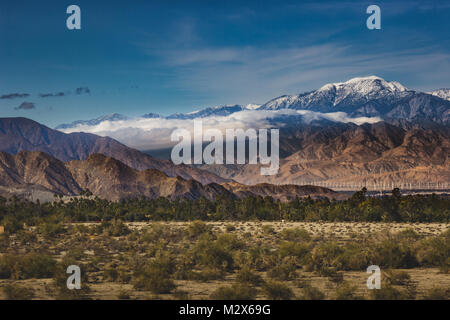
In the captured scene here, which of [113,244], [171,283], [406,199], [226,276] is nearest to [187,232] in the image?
A: [113,244]

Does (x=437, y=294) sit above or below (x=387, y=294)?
below

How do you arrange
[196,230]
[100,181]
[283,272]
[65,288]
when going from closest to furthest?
[65,288] < [283,272] < [196,230] < [100,181]

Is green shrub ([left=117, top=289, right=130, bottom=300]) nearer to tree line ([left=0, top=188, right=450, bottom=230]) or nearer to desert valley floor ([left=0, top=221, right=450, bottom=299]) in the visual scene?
desert valley floor ([left=0, top=221, right=450, bottom=299])

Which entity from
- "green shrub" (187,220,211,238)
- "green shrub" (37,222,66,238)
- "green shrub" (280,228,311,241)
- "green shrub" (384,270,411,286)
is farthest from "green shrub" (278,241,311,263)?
"green shrub" (37,222,66,238)

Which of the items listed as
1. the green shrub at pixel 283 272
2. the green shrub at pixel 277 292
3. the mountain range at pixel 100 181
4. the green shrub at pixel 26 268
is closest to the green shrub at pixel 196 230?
the green shrub at pixel 283 272

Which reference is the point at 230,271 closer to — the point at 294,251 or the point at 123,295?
the point at 294,251

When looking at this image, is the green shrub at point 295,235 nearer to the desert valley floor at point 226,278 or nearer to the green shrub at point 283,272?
the desert valley floor at point 226,278

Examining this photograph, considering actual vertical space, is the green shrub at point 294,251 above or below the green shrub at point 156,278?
above

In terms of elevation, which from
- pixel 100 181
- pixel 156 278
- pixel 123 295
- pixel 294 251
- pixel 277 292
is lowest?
pixel 123 295

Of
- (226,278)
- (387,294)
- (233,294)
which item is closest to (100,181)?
(226,278)
